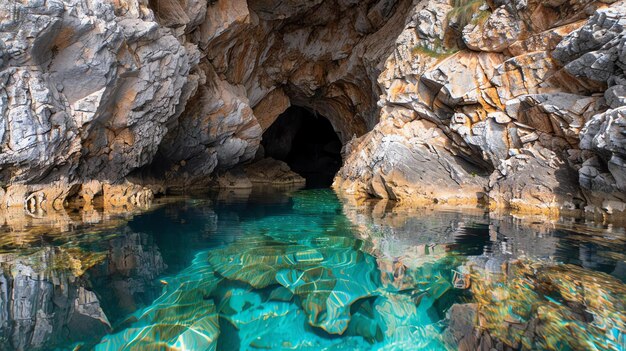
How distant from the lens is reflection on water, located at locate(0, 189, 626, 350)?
12.1 feet

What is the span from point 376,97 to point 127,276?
57.6 ft

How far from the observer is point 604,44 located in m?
9.61

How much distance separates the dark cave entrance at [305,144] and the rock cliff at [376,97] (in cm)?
1276

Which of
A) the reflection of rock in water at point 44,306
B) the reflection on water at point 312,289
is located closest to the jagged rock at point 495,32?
the reflection on water at point 312,289

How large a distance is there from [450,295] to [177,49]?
474 inches

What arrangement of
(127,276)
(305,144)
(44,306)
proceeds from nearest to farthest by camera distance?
1. (44,306)
2. (127,276)
3. (305,144)

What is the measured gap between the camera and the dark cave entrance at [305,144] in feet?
111

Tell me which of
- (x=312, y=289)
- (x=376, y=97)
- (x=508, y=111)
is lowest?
(x=312, y=289)

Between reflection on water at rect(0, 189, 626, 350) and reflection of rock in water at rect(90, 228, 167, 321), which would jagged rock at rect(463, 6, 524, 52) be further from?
reflection of rock in water at rect(90, 228, 167, 321)

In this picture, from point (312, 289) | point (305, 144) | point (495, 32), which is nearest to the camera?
point (312, 289)

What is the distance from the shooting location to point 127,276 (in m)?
5.26

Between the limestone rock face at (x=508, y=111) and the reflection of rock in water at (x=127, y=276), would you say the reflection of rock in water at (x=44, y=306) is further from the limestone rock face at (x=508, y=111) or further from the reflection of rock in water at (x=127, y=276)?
Answer: the limestone rock face at (x=508, y=111)

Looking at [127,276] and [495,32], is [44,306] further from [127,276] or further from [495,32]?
[495,32]

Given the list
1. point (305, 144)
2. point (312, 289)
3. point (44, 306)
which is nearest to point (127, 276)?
point (44, 306)
